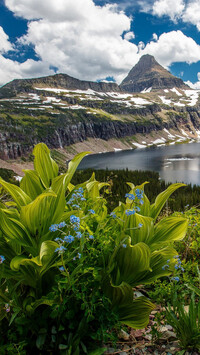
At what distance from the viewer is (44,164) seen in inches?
96.3

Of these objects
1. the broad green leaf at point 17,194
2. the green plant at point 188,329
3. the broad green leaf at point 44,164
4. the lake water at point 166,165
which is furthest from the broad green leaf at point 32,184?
the lake water at point 166,165

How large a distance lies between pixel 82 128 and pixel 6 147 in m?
83.7

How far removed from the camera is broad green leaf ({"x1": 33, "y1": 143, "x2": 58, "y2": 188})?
95.0 inches

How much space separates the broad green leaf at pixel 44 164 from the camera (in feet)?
7.92

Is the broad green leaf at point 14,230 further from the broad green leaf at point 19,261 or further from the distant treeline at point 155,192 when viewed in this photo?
the distant treeline at point 155,192

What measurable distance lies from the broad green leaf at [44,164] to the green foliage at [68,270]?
3cm

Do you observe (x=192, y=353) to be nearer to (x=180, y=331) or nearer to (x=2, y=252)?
(x=180, y=331)

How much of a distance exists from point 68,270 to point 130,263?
1.85 ft

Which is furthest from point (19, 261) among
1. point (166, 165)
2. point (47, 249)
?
point (166, 165)

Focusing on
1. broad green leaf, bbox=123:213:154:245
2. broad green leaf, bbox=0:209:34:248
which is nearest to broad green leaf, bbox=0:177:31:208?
broad green leaf, bbox=0:209:34:248

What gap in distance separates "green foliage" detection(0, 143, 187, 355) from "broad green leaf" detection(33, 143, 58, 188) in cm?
3

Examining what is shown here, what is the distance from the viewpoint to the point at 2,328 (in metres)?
1.93

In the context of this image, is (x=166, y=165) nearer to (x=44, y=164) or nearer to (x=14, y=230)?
(x=44, y=164)

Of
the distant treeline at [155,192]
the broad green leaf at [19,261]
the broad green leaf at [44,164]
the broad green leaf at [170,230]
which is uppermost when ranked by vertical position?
the broad green leaf at [44,164]
